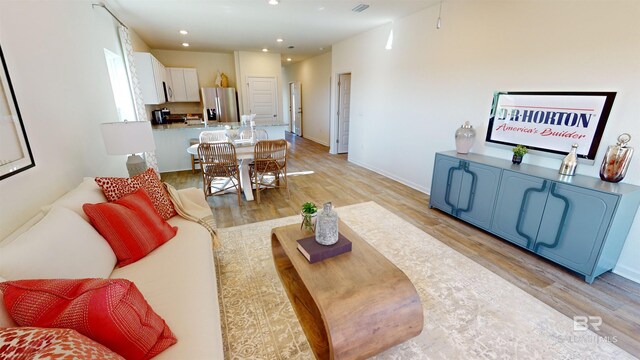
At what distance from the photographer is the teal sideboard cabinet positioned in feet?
7.00

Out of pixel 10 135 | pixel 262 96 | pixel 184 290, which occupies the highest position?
pixel 262 96

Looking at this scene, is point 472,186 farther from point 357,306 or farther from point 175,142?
point 175,142

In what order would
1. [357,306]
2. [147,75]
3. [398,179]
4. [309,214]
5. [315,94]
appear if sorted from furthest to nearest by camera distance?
1. [315,94]
2. [398,179]
3. [147,75]
4. [309,214]
5. [357,306]

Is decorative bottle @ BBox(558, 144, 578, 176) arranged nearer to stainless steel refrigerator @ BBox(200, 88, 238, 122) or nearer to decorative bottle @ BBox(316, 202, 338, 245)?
decorative bottle @ BBox(316, 202, 338, 245)

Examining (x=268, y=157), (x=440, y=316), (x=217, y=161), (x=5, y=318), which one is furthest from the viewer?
(x=268, y=157)

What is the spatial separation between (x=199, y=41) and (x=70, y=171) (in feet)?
15.9

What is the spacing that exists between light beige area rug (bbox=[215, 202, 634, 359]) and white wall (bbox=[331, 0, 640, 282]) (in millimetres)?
1242

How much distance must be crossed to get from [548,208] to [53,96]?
4194 mm

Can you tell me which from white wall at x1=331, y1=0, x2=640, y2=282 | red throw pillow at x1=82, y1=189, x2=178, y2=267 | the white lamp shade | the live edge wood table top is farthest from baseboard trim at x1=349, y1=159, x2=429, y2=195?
the white lamp shade

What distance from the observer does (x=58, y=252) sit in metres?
1.22

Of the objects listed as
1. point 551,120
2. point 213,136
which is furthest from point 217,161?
point 551,120

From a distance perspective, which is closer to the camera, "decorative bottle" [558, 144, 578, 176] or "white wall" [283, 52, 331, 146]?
"decorative bottle" [558, 144, 578, 176]

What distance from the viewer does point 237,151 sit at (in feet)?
12.3

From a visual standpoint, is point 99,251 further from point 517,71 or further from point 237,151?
point 517,71
